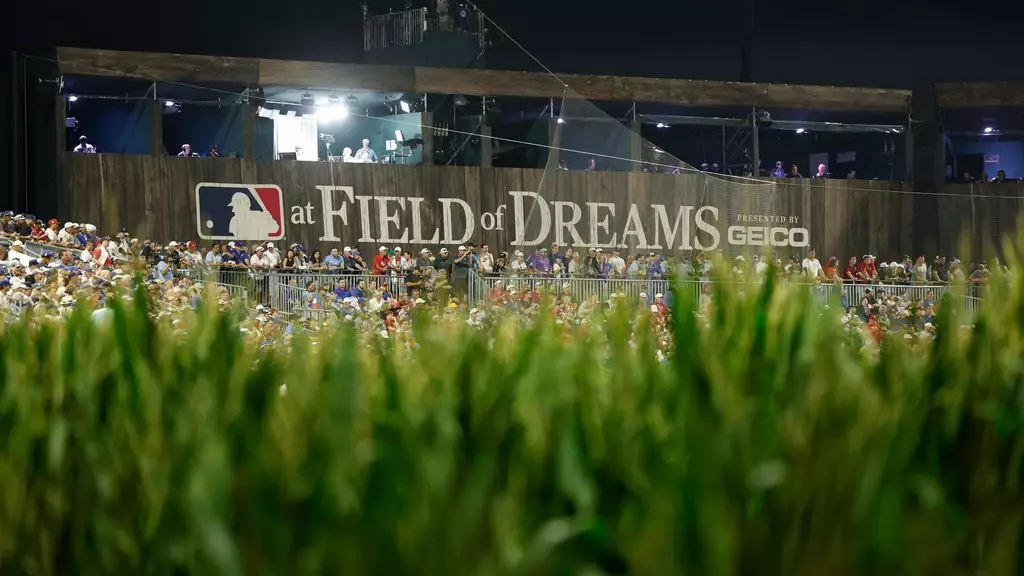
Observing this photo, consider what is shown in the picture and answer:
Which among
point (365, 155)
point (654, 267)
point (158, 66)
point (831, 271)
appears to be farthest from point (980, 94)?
point (654, 267)

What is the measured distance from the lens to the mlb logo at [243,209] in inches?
1192

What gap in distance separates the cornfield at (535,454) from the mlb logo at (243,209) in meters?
27.5

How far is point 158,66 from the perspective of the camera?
30.4m

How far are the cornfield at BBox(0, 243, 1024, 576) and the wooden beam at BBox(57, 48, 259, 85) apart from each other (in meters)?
28.2

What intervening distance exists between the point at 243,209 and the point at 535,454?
28614mm

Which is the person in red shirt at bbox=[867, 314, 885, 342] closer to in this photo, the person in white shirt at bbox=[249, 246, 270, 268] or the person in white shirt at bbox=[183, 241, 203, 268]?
the person in white shirt at bbox=[183, 241, 203, 268]

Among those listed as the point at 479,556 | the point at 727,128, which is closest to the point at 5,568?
the point at 479,556

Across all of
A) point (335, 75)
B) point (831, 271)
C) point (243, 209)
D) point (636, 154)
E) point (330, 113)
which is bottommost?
point (831, 271)

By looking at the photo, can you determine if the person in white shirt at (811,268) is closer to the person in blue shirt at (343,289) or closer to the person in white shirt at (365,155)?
the person in blue shirt at (343,289)

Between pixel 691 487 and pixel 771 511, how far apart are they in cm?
18

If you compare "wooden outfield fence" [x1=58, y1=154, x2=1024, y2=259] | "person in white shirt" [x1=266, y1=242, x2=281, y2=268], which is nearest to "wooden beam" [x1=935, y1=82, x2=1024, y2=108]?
"wooden outfield fence" [x1=58, y1=154, x2=1024, y2=259]

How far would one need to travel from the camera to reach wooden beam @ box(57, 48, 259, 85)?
29641 mm

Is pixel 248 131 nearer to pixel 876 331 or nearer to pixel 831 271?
pixel 831 271

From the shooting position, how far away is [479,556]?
8.04ft
